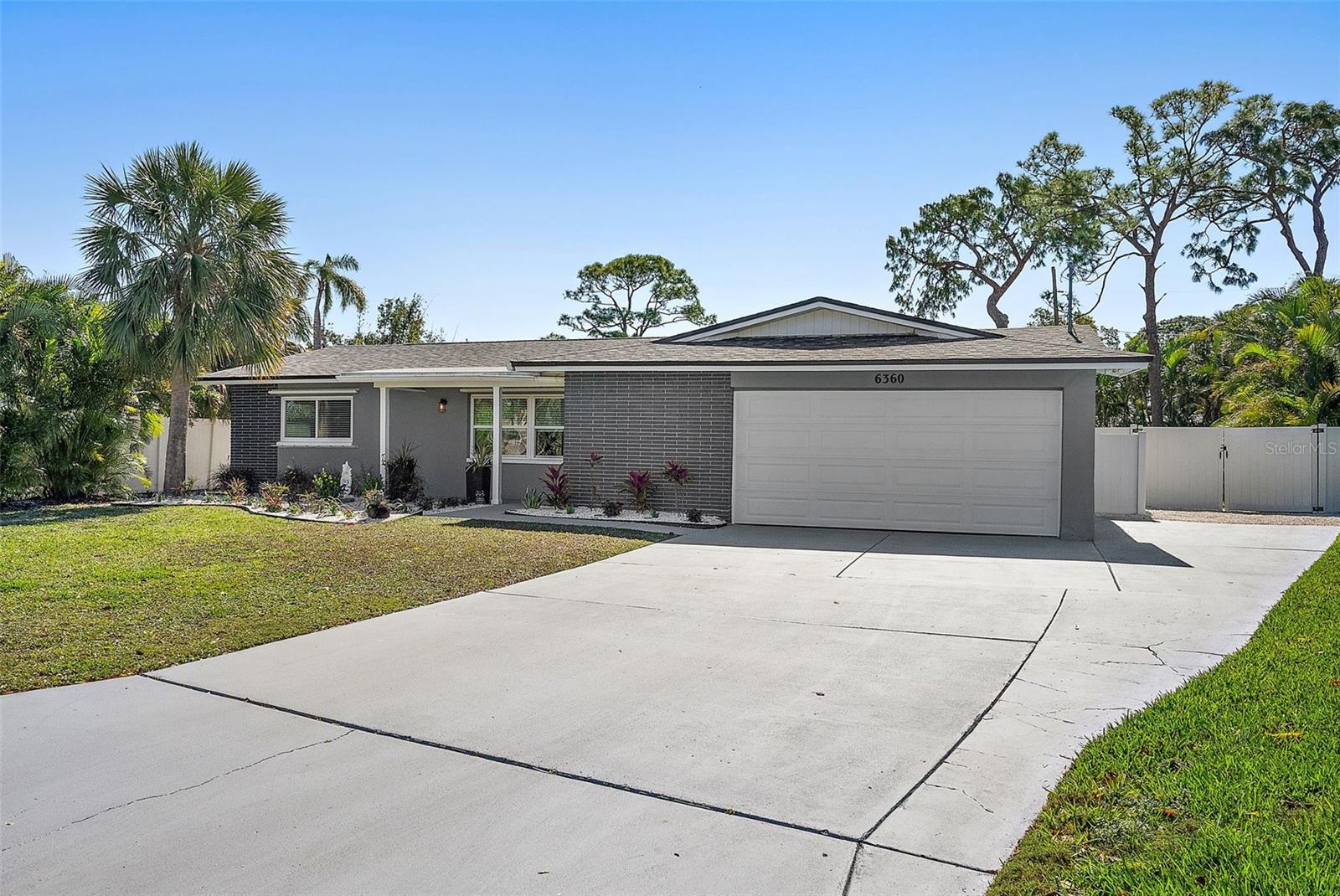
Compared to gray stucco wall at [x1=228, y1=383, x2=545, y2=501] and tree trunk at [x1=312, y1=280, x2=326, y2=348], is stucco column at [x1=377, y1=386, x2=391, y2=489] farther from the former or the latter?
tree trunk at [x1=312, y1=280, x2=326, y2=348]

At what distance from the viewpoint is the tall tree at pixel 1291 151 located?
26.2m

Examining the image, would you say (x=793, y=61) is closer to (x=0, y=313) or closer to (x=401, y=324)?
(x=0, y=313)

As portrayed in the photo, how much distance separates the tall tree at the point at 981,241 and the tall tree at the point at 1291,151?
5.24 metres

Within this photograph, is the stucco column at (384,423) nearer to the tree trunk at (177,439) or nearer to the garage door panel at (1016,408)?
the tree trunk at (177,439)

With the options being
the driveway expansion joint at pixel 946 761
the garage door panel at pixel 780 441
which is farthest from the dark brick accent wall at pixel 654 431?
the driveway expansion joint at pixel 946 761

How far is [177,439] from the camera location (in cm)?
1653

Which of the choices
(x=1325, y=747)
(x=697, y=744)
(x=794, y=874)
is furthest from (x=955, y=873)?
(x=1325, y=747)

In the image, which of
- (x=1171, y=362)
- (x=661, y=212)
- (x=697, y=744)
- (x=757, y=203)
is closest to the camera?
(x=697, y=744)

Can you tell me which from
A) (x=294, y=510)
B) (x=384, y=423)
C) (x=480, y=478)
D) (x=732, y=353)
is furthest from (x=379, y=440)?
(x=732, y=353)

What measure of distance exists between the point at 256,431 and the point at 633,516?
31.2 ft

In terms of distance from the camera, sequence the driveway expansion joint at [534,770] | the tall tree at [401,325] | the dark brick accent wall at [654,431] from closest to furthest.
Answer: the driveway expansion joint at [534,770] < the dark brick accent wall at [654,431] < the tall tree at [401,325]

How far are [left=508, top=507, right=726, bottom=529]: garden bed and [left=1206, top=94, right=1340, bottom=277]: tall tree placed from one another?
2354 centimetres

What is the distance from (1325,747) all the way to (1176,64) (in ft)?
81.2

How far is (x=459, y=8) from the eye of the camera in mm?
11625
